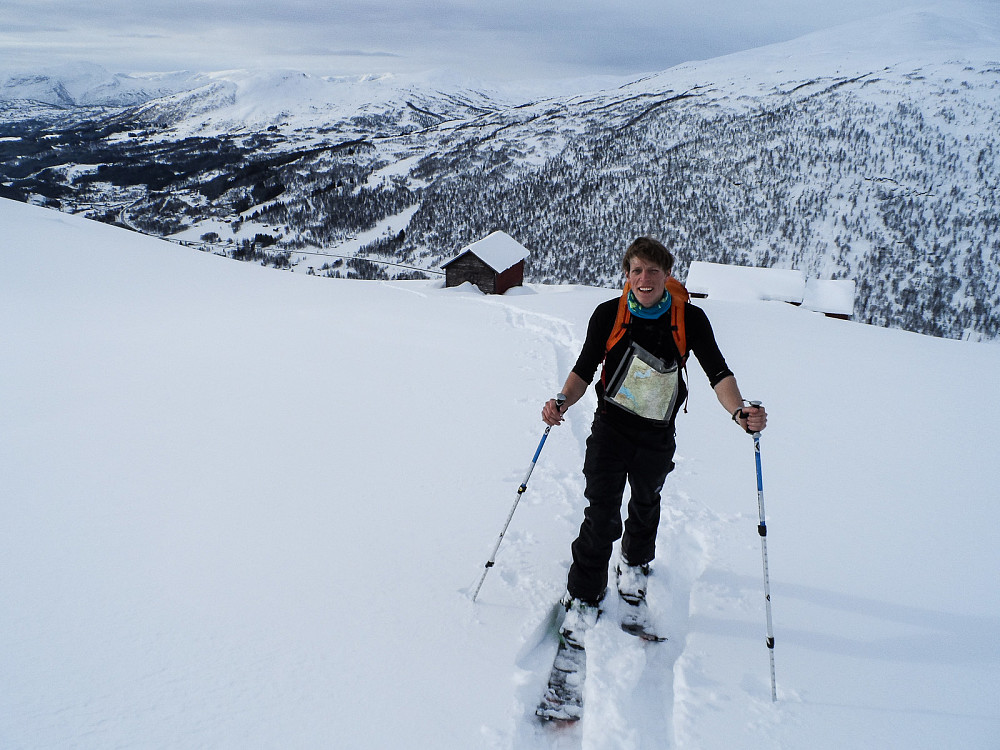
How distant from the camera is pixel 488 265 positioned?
33.0m

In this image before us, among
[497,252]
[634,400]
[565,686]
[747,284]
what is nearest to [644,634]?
[565,686]

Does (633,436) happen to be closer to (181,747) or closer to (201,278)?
(181,747)

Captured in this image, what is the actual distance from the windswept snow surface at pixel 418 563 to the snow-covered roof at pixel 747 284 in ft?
92.8

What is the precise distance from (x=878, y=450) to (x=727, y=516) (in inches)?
111

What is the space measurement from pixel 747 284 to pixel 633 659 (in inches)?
1430

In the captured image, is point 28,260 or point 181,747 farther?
point 28,260

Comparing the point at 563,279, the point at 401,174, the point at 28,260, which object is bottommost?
the point at 563,279

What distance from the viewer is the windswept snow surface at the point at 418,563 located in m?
2.20

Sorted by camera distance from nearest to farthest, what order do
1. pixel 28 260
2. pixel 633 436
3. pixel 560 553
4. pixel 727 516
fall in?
pixel 633 436, pixel 560 553, pixel 727 516, pixel 28 260

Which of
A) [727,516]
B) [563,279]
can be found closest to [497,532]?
[727,516]

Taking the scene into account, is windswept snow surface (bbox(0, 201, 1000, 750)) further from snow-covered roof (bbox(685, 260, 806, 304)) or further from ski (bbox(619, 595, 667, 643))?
snow-covered roof (bbox(685, 260, 806, 304))

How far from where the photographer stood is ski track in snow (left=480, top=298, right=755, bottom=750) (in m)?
2.22

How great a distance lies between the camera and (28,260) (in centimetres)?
919

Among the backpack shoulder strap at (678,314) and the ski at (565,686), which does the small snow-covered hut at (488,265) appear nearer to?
the backpack shoulder strap at (678,314)
